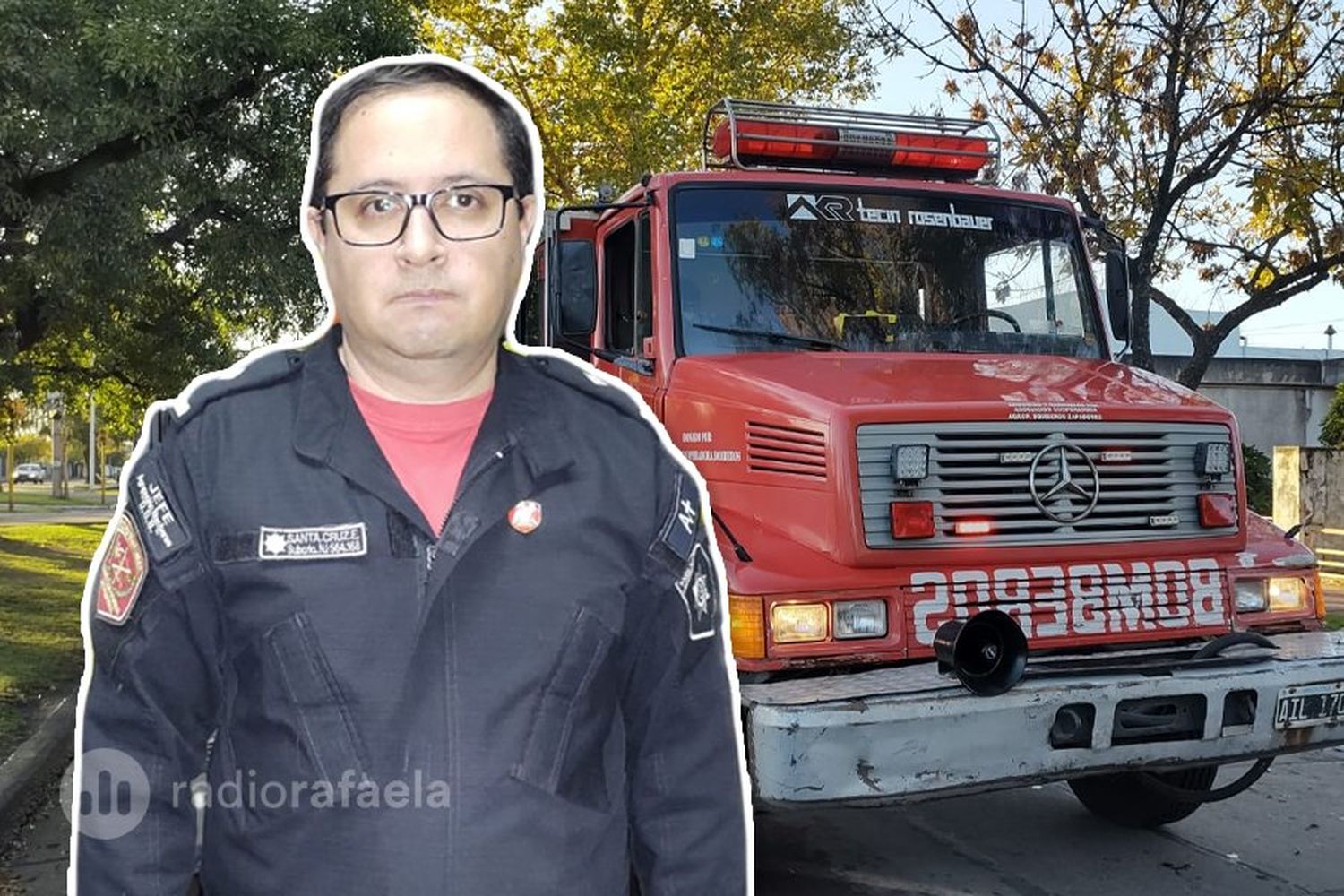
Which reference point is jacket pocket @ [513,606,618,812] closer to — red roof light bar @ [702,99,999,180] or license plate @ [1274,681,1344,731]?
license plate @ [1274,681,1344,731]

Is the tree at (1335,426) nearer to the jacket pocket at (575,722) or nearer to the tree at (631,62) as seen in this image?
the tree at (631,62)

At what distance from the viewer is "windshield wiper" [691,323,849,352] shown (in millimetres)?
5285

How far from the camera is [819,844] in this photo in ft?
18.4

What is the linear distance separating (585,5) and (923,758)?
1704 centimetres

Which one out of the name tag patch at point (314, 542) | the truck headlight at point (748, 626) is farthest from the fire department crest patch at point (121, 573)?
the truck headlight at point (748, 626)

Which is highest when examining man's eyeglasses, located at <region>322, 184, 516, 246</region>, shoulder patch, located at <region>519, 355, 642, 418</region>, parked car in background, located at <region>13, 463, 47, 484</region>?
parked car in background, located at <region>13, 463, 47, 484</region>

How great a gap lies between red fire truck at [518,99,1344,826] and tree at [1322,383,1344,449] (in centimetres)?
1657

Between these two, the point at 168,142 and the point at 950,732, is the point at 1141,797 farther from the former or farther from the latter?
the point at 168,142

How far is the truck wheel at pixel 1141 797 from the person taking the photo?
5781mm

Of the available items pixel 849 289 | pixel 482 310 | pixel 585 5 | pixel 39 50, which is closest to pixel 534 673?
pixel 482 310

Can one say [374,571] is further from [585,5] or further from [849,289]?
[585,5]

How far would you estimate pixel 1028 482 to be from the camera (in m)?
4.71

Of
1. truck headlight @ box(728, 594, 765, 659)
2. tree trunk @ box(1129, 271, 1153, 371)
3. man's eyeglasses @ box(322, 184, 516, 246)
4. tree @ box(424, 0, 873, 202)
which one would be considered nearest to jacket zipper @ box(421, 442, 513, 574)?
man's eyeglasses @ box(322, 184, 516, 246)

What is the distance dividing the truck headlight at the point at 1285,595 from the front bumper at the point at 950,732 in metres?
0.63
